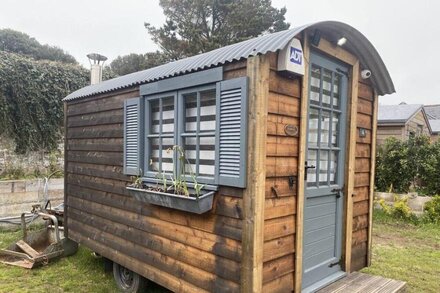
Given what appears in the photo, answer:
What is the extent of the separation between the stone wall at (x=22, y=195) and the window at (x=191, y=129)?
4.12 meters

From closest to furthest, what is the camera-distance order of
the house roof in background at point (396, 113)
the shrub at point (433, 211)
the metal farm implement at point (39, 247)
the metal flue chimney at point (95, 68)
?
the metal farm implement at point (39, 247) < the metal flue chimney at point (95, 68) < the shrub at point (433, 211) < the house roof in background at point (396, 113)

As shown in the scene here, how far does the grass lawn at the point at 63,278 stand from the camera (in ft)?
12.7

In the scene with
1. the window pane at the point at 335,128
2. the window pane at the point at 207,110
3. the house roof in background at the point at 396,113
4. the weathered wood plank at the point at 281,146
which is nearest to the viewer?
the weathered wood plank at the point at 281,146

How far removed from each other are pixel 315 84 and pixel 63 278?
3912 millimetres

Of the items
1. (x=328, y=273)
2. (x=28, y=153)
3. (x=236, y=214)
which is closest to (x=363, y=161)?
(x=328, y=273)

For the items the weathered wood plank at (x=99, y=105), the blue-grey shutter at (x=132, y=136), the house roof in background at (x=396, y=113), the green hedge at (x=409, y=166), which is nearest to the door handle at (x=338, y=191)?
the blue-grey shutter at (x=132, y=136)

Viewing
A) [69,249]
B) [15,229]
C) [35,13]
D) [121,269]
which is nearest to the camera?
[121,269]

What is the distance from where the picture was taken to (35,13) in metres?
24.2

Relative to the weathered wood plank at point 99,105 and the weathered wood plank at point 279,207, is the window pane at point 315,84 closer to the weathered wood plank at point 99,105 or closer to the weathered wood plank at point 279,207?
the weathered wood plank at point 279,207

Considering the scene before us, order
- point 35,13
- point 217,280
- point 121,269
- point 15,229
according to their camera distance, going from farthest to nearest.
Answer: point 35,13 < point 15,229 < point 121,269 < point 217,280

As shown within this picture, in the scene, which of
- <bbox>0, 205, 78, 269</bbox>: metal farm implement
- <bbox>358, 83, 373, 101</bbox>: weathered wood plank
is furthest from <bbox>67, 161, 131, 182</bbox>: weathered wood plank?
<bbox>358, 83, 373, 101</bbox>: weathered wood plank

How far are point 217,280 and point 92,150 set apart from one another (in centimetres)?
259

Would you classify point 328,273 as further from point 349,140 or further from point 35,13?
point 35,13

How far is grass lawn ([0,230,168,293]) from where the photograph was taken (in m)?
3.87
